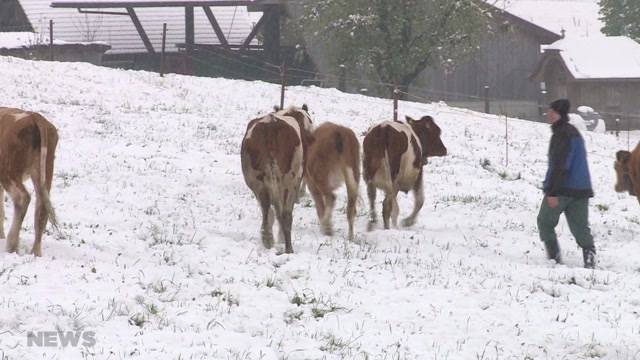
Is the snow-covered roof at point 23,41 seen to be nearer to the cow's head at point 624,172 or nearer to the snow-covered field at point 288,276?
the snow-covered field at point 288,276

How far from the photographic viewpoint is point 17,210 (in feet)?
26.8

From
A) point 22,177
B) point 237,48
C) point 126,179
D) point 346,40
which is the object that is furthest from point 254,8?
point 22,177

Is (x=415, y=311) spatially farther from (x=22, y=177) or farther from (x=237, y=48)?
(x=237, y=48)

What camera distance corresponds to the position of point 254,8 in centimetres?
4044

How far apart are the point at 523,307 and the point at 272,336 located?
7.85ft

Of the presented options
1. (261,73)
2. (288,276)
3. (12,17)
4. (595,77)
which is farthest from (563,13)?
(288,276)

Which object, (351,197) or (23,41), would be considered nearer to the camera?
(351,197)

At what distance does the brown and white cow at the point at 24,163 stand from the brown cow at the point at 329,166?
3.68 meters

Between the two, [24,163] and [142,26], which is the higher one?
[142,26]

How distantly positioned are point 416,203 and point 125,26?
30.4 metres

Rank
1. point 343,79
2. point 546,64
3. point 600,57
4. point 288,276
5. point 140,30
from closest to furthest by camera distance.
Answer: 1. point 288,276
2. point 343,79
3. point 140,30
4. point 546,64
5. point 600,57

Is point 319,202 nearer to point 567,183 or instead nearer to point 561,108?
point 567,183

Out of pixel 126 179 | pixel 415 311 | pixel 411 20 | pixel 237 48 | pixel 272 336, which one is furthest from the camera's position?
pixel 237 48

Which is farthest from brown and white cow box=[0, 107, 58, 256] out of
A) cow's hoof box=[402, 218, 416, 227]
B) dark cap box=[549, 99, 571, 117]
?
dark cap box=[549, 99, 571, 117]
